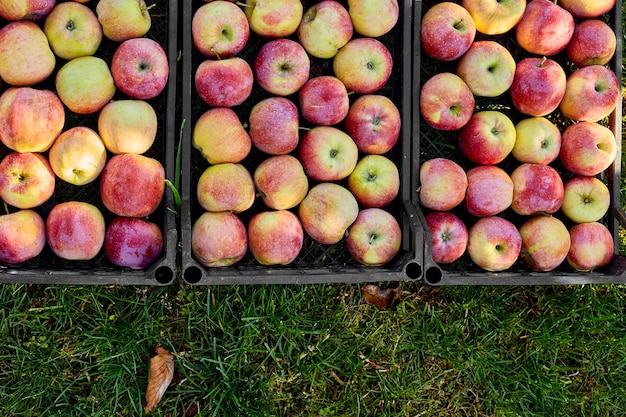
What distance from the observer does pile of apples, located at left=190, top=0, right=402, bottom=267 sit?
7.41 feet

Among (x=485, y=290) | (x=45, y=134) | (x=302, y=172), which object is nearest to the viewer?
(x=45, y=134)

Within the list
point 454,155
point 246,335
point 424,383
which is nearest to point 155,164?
point 246,335

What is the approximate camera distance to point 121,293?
2604mm

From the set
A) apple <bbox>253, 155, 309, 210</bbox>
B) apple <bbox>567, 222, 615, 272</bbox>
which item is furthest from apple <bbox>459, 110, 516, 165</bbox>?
apple <bbox>253, 155, 309, 210</bbox>

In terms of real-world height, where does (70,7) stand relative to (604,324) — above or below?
above

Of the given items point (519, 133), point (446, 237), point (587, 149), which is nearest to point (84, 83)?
point (446, 237)

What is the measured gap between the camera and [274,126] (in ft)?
7.43

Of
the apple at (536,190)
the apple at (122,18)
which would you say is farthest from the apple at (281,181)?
the apple at (536,190)

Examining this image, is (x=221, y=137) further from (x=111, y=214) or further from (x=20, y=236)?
(x=20, y=236)

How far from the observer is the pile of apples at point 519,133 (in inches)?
95.7

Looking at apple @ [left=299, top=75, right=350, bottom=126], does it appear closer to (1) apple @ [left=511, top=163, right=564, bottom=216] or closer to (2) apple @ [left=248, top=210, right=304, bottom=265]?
(2) apple @ [left=248, top=210, right=304, bottom=265]

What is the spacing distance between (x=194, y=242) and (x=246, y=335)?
23.1 inches

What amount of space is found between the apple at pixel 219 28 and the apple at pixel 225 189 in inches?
18.2

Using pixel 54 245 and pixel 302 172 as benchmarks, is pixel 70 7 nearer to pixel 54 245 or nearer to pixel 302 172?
pixel 54 245
